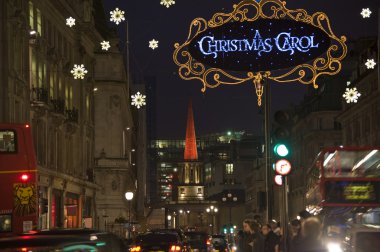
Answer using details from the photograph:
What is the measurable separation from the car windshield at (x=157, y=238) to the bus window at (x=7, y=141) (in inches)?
307

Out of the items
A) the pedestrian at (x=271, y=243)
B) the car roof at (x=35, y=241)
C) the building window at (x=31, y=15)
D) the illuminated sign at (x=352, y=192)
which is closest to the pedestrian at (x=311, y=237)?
the car roof at (x=35, y=241)

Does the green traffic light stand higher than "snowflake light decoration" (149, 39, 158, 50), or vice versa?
"snowflake light decoration" (149, 39, 158, 50)

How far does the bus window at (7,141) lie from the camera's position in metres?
24.4

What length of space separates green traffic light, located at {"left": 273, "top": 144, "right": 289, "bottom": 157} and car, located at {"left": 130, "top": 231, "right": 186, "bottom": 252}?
1231 cm

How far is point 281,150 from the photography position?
18672 millimetres

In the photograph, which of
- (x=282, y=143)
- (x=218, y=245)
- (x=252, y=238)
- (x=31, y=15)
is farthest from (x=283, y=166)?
(x=31, y=15)

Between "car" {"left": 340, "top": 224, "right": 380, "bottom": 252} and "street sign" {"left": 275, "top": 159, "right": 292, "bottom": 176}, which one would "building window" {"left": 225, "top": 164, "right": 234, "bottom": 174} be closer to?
"street sign" {"left": 275, "top": 159, "right": 292, "bottom": 176}

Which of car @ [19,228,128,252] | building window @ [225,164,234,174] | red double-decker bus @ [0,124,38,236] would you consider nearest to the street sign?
car @ [19,228,128,252]

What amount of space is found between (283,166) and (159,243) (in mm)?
12487

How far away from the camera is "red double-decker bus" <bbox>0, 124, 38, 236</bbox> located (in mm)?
23641

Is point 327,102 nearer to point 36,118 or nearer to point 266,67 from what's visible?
point 36,118

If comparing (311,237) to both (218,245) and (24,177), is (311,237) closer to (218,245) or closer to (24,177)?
(24,177)

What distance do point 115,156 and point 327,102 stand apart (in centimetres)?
2435

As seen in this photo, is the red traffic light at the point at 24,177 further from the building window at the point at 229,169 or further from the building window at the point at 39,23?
the building window at the point at 229,169
